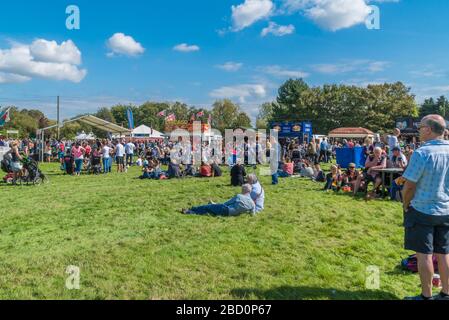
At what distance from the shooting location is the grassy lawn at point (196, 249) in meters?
→ 4.57

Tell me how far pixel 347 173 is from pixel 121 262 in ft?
30.5

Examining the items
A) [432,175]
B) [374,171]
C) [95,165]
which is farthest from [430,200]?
[95,165]

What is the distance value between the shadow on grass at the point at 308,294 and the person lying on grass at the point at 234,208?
3.98 m

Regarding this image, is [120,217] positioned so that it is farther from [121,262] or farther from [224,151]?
[224,151]

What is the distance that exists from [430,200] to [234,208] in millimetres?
5030

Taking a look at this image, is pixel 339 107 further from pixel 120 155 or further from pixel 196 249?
pixel 196 249

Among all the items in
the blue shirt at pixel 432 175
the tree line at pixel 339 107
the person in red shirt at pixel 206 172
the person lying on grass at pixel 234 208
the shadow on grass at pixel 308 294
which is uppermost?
the tree line at pixel 339 107

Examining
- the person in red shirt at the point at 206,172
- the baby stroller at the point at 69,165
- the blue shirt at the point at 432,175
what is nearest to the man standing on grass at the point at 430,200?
the blue shirt at the point at 432,175

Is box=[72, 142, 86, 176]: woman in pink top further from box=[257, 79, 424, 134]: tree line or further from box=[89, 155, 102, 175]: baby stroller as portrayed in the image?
box=[257, 79, 424, 134]: tree line

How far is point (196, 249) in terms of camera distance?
6.04 metres

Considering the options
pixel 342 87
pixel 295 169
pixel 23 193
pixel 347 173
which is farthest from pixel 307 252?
pixel 342 87

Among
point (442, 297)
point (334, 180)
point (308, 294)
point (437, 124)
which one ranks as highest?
point (437, 124)

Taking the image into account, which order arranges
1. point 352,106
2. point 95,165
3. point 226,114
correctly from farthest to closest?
point 226,114, point 352,106, point 95,165

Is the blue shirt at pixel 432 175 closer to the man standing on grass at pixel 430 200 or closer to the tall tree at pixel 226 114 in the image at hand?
the man standing on grass at pixel 430 200
